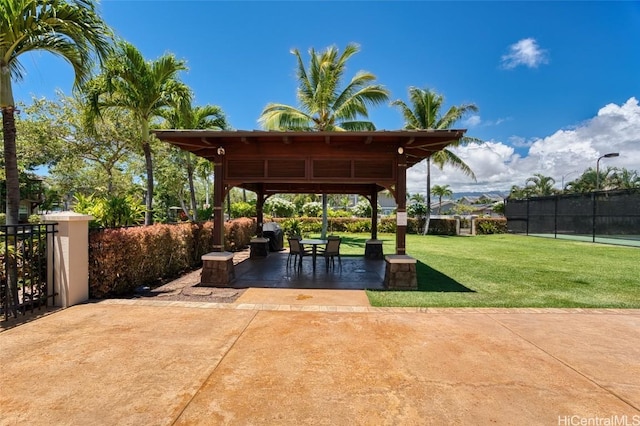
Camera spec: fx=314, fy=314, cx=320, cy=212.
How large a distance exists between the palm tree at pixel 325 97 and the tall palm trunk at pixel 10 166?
10624 millimetres

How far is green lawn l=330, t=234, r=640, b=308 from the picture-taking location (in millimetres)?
5820

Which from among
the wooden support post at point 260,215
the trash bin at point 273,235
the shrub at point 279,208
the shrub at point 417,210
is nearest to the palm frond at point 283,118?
the wooden support post at point 260,215

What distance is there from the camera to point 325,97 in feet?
48.4

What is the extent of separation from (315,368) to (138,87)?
9.03 m

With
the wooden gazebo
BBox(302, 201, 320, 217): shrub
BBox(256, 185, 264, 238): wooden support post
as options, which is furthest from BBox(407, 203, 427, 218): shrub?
the wooden gazebo

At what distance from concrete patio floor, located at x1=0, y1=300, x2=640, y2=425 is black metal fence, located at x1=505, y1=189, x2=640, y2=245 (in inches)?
649

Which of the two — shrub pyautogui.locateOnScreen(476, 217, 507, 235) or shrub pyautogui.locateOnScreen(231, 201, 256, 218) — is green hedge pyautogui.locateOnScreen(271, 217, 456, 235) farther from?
shrub pyautogui.locateOnScreen(476, 217, 507, 235)

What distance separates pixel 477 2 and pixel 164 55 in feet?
31.4

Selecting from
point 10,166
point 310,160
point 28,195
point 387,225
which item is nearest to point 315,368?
point 310,160

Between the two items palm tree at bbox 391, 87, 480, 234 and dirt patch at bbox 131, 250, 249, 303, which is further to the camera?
palm tree at bbox 391, 87, 480, 234

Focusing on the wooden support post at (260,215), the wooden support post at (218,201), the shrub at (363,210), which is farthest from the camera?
the shrub at (363,210)

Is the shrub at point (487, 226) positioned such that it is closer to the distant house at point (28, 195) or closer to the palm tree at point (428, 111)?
the palm tree at point (428, 111)

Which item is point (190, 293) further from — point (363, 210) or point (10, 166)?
point (363, 210)

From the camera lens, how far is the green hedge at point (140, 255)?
5.57 meters
